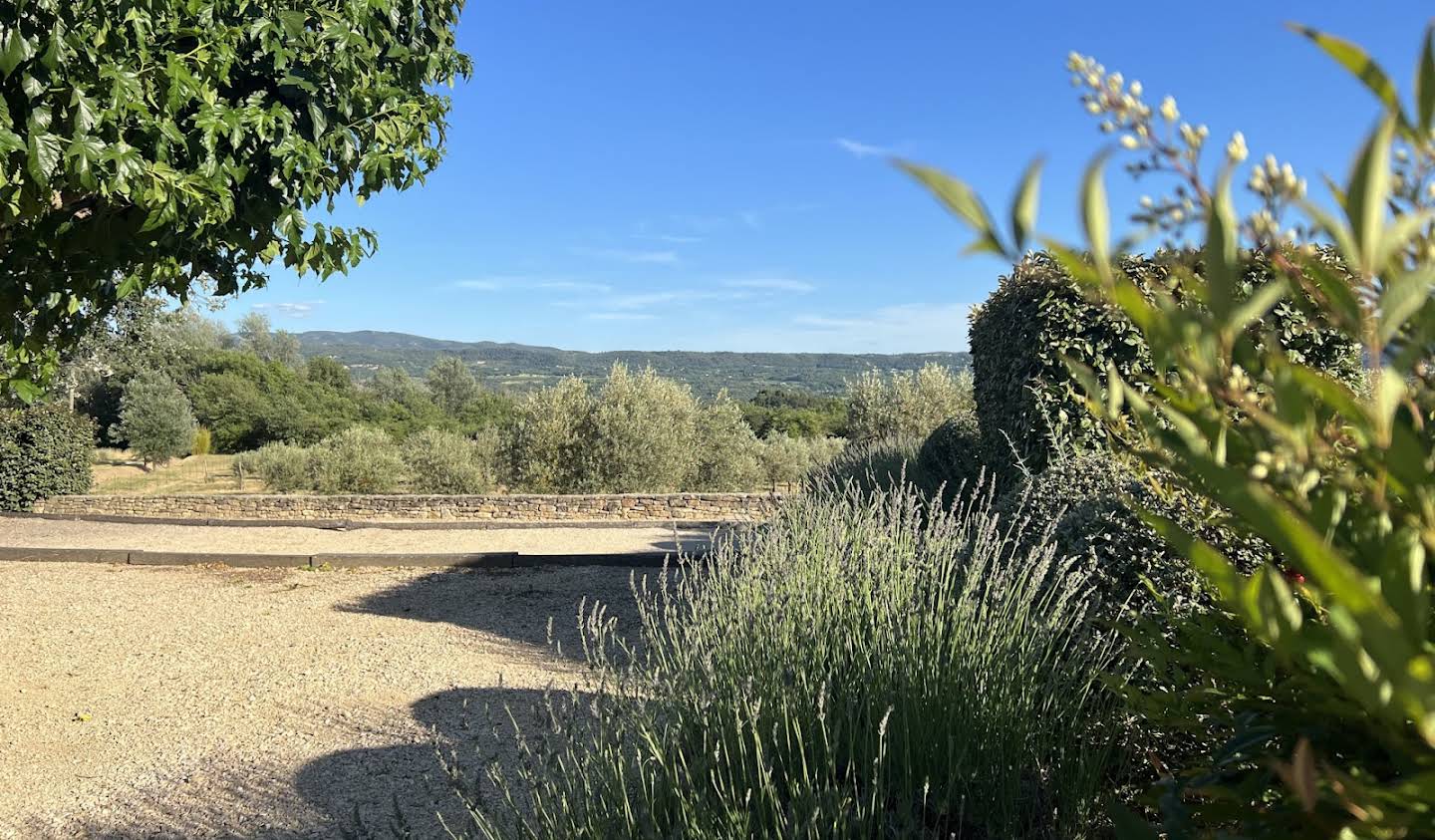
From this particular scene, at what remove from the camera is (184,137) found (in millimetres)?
3643

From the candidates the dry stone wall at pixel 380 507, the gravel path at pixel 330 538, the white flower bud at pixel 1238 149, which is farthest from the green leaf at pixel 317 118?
the dry stone wall at pixel 380 507

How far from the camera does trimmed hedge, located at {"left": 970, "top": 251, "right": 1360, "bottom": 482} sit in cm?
502

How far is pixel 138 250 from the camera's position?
13.2 ft

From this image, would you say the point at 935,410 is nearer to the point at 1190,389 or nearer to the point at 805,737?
the point at 805,737

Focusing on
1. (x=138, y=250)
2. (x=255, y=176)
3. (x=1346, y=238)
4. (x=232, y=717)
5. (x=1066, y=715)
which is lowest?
(x=232, y=717)

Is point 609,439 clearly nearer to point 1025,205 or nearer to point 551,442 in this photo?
point 551,442

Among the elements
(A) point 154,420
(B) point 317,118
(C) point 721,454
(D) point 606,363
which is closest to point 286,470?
(C) point 721,454

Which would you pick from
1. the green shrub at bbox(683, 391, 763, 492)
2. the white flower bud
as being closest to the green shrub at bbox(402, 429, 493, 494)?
the green shrub at bbox(683, 391, 763, 492)

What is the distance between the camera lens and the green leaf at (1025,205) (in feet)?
1.69

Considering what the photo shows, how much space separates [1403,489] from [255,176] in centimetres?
442

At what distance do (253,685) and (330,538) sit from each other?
18.8ft

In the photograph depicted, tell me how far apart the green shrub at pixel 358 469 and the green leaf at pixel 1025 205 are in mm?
17780

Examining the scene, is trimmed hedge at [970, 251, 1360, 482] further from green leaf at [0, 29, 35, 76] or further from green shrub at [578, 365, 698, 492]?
green shrub at [578, 365, 698, 492]

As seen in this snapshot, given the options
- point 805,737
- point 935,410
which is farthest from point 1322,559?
point 935,410
